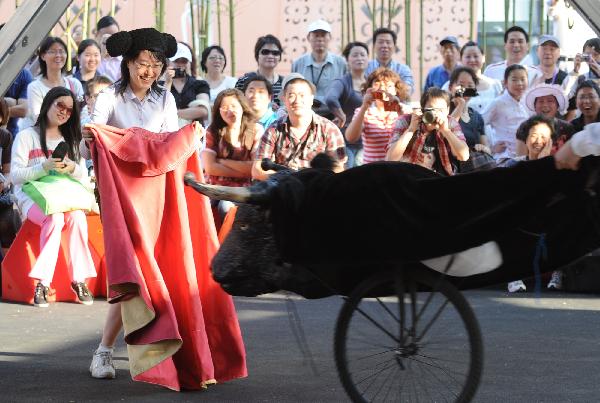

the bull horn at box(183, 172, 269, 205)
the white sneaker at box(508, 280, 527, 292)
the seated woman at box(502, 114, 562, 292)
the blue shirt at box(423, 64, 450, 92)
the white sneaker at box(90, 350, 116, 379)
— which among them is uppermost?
the blue shirt at box(423, 64, 450, 92)

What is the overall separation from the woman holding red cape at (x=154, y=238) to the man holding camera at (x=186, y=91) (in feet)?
18.9

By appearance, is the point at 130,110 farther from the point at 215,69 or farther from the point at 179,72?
the point at 215,69

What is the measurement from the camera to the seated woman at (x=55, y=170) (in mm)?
11312

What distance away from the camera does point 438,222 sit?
590 cm

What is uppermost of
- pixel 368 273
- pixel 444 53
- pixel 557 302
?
pixel 444 53

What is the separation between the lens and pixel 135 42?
7.37 m

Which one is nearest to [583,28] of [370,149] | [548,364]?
[370,149]

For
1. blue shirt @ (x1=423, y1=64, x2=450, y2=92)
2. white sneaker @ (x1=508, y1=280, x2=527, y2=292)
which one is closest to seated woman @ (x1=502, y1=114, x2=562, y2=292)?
white sneaker @ (x1=508, y1=280, x2=527, y2=292)

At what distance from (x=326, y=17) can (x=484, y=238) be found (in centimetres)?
1282

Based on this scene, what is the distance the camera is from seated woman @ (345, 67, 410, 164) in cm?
1185

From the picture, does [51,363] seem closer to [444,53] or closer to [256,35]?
[444,53]

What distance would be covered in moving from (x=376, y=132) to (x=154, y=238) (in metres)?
4.83

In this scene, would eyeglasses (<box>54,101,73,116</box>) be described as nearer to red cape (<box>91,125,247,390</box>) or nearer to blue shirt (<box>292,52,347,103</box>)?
blue shirt (<box>292,52,347,103</box>)

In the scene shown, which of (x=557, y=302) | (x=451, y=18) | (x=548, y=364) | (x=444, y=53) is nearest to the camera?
(x=548, y=364)
